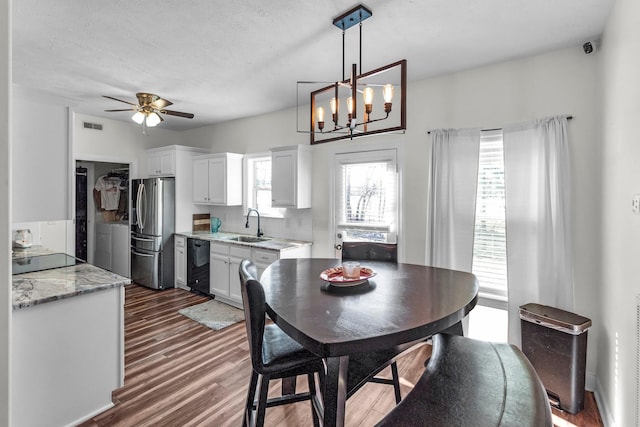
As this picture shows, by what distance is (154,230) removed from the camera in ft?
16.1

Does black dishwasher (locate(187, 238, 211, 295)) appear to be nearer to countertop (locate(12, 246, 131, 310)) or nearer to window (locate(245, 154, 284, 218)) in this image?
window (locate(245, 154, 284, 218))

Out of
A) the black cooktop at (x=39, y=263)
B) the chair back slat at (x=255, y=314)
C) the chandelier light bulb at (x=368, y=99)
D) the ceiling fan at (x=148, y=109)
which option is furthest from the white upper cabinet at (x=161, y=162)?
the chair back slat at (x=255, y=314)

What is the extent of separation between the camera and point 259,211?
4887 millimetres

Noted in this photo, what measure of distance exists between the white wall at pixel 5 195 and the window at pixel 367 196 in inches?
120

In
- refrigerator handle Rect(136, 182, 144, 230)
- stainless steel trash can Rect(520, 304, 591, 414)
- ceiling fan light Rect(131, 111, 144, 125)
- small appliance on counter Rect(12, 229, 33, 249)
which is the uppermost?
ceiling fan light Rect(131, 111, 144, 125)

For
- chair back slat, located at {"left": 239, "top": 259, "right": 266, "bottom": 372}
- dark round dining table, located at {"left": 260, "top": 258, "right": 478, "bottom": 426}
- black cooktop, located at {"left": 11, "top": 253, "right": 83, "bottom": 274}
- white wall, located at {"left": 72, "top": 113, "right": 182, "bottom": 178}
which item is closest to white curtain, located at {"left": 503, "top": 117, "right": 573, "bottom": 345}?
dark round dining table, located at {"left": 260, "top": 258, "right": 478, "bottom": 426}

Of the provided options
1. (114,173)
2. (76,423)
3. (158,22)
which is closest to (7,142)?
(158,22)

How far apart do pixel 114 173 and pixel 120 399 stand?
16.0ft

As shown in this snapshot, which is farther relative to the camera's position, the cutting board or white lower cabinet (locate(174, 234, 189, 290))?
the cutting board

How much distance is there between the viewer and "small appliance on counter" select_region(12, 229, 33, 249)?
3508 millimetres

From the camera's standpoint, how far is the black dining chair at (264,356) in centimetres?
137

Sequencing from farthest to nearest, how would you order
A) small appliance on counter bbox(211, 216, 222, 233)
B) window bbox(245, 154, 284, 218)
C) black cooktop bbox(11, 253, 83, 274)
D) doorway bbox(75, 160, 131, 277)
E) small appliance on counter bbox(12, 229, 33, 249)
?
1. doorway bbox(75, 160, 131, 277)
2. small appliance on counter bbox(211, 216, 222, 233)
3. window bbox(245, 154, 284, 218)
4. small appliance on counter bbox(12, 229, 33, 249)
5. black cooktop bbox(11, 253, 83, 274)

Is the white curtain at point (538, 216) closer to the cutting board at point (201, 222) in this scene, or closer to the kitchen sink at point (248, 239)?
the kitchen sink at point (248, 239)

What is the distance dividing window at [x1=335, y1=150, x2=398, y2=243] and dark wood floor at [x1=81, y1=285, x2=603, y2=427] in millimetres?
1298
